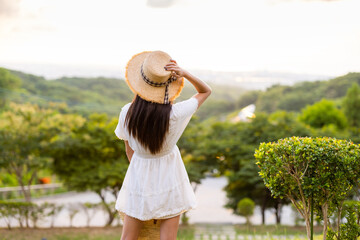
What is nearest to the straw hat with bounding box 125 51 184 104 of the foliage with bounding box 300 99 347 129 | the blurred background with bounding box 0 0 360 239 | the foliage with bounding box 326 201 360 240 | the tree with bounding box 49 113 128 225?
the foliage with bounding box 326 201 360 240

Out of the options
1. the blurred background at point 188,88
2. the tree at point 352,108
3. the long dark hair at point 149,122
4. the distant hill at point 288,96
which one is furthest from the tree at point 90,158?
the distant hill at point 288,96

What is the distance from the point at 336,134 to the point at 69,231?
450 cm

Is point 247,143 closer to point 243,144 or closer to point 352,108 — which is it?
point 243,144

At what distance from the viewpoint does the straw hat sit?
1.39m

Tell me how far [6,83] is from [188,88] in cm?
427

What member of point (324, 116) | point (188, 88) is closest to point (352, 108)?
point (324, 116)

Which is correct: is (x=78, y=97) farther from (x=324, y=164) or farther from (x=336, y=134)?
(x=324, y=164)

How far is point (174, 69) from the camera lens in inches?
55.3

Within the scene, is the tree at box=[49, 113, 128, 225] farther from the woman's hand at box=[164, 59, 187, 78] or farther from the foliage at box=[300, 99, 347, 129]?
the foliage at box=[300, 99, 347, 129]

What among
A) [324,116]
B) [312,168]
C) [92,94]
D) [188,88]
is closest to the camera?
[312,168]

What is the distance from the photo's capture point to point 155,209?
145 cm

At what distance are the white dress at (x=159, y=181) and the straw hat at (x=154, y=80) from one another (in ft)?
Result: 0.22

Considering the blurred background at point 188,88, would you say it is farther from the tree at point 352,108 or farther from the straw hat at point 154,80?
the straw hat at point 154,80

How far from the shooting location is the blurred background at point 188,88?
554cm
